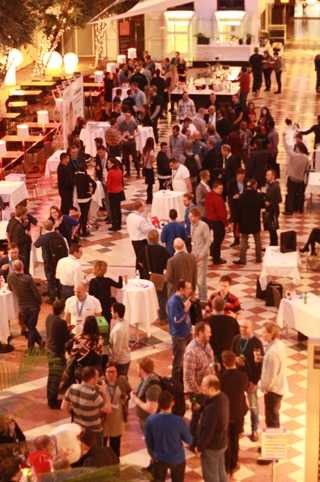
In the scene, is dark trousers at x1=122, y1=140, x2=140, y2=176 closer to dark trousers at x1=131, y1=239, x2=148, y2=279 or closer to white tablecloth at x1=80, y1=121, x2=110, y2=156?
white tablecloth at x1=80, y1=121, x2=110, y2=156

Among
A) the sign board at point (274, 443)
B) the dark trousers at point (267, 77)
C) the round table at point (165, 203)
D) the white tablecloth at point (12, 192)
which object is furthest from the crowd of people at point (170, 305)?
the dark trousers at point (267, 77)

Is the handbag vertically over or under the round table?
under

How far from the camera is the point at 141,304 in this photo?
37.3 feet

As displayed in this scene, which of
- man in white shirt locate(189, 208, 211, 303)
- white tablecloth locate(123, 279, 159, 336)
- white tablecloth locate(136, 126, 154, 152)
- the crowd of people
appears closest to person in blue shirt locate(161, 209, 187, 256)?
the crowd of people

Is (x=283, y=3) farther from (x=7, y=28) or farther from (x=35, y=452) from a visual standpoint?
(x=35, y=452)

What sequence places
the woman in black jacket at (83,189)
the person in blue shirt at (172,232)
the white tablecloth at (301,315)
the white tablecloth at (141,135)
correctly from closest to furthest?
1. the white tablecloth at (301,315)
2. the person in blue shirt at (172,232)
3. the woman in black jacket at (83,189)
4. the white tablecloth at (141,135)

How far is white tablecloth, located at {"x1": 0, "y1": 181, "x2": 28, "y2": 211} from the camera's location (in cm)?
1550

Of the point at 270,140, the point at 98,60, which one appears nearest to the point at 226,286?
the point at 270,140

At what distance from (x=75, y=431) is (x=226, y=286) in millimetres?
3110

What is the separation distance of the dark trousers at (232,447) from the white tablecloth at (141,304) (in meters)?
2.99

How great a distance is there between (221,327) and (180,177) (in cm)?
625

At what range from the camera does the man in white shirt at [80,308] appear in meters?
10.0

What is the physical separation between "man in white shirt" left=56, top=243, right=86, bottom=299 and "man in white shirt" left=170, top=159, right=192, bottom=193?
14.2 ft

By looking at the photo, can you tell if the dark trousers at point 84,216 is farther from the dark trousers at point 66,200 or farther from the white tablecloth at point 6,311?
the white tablecloth at point 6,311
